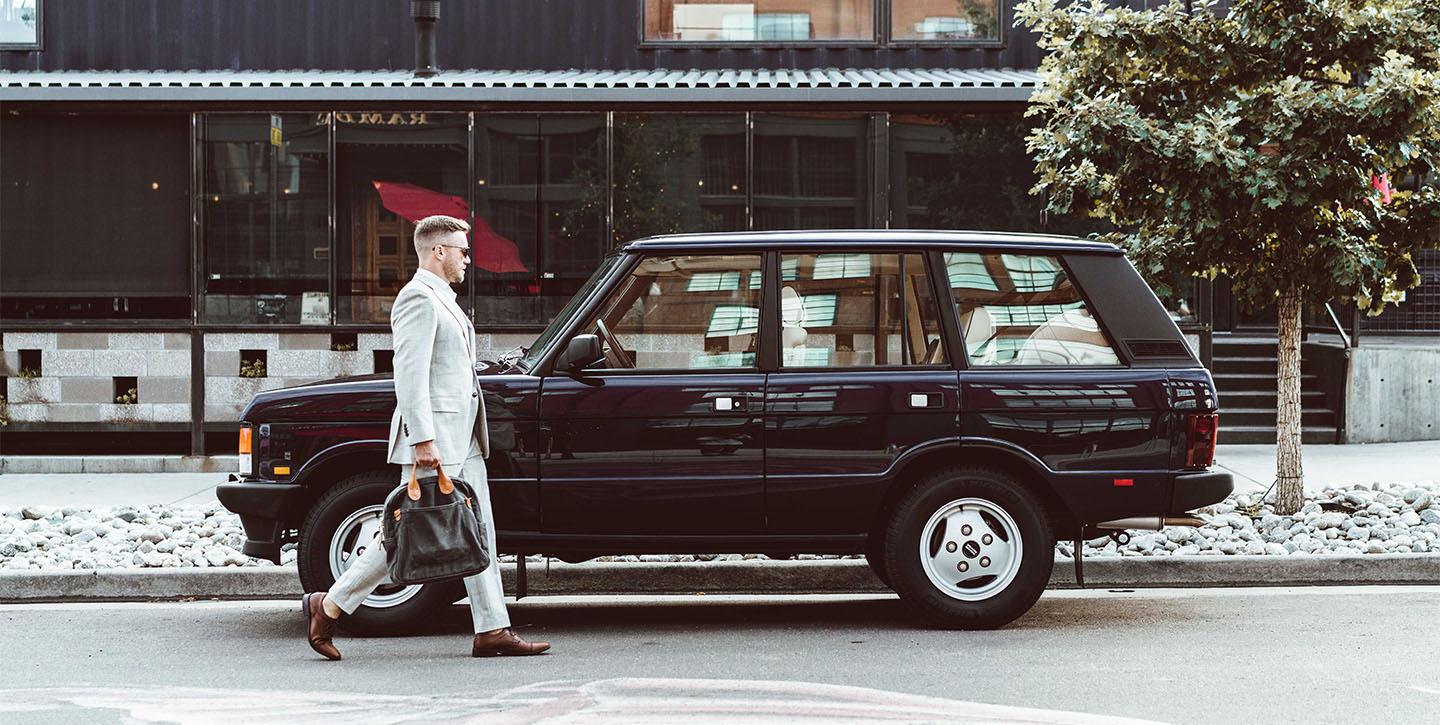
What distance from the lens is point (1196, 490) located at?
22.8ft

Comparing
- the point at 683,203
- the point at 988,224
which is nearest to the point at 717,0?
the point at 683,203

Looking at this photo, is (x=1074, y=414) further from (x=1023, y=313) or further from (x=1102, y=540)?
(x=1102, y=540)

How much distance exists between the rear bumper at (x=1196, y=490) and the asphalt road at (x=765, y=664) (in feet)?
2.03

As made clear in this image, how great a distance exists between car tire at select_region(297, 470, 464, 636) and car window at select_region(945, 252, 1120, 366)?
9.14 ft

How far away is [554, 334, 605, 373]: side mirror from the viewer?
6586 mm

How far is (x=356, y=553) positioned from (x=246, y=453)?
735 millimetres

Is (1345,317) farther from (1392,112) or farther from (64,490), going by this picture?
(64,490)

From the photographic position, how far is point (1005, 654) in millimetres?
6527

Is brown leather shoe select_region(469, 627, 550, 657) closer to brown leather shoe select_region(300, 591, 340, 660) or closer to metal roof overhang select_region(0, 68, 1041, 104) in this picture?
brown leather shoe select_region(300, 591, 340, 660)

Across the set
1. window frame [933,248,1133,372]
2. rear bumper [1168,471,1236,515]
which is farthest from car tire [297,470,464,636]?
rear bumper [1168,471,1236,515]

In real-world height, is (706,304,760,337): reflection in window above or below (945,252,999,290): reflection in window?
below

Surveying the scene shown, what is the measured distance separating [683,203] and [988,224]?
9.65ft

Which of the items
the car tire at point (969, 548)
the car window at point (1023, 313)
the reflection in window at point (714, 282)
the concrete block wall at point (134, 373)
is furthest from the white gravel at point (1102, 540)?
the concrete block wall at point (134, 373)

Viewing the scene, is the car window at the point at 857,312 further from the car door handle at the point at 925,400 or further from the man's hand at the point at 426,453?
the man's hand at the point at 426,453
